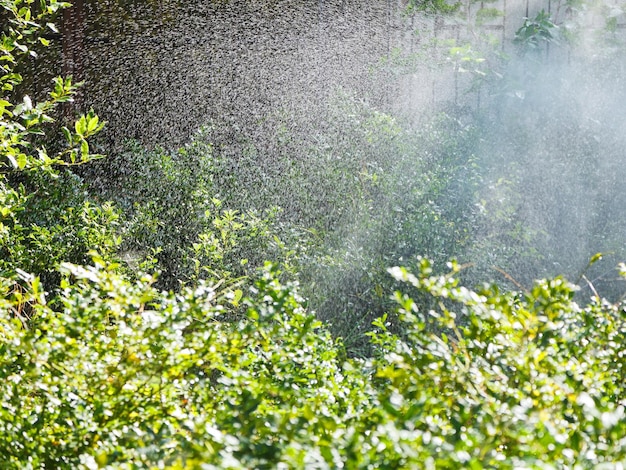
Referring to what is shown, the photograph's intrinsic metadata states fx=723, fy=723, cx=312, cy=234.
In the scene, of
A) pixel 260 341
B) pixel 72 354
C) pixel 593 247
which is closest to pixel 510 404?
pixel 260 341

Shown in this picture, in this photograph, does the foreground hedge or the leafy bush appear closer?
the foreground hedge

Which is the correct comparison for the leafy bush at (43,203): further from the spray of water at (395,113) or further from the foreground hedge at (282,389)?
the foreground hedge at (282,389)

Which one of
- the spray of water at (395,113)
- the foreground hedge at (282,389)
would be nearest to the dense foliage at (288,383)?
the foreground hedge at (282,389)

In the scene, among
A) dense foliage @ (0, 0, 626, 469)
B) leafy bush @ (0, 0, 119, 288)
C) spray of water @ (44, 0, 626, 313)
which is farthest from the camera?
spray of water @ (44, 0, 626, 313)

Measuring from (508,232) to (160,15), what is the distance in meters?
2.42

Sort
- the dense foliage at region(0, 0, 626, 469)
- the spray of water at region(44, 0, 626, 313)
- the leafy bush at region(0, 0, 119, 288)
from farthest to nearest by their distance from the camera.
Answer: the spray of water at region(44, 0, 626, 313)
the leafy bush at region(0, 0, 119, 288)
the dense foliage at region(0, 0, 626, 469)

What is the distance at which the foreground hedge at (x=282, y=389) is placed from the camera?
85cm

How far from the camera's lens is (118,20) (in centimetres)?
403

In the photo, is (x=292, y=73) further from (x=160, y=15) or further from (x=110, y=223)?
(x=110, y=223)

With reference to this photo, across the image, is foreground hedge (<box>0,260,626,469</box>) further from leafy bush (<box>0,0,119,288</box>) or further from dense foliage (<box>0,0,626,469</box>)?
leafy bush (<box>0,0,119,288</box>)

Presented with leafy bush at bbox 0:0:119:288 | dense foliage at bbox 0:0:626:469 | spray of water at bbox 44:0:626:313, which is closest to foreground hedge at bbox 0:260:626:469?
dense foliage at bbox 0:0:626:469

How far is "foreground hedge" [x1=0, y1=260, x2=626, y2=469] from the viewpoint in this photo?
33.7 inches

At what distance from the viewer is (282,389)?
1.06m

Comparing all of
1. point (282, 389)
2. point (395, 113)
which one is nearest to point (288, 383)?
point (282, 389)
